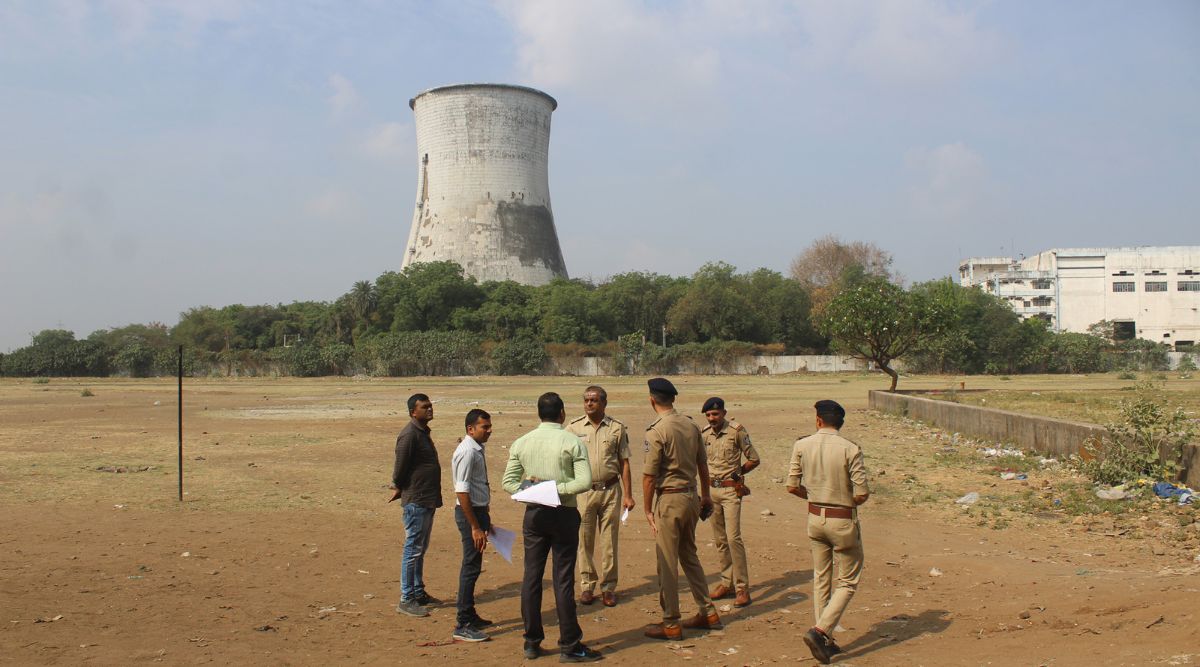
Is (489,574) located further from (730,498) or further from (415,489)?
(730,498)

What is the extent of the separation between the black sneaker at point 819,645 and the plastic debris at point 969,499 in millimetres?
4530

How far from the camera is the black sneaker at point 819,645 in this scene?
3920 mm

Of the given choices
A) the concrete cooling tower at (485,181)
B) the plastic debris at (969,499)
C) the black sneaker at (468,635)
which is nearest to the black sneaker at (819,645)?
the black sneaker at (468,635)

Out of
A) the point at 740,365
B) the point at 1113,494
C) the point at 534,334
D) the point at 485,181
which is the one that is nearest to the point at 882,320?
the point at 1113,494

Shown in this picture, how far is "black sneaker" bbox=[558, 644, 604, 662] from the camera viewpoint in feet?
13.4

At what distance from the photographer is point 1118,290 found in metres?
61.2

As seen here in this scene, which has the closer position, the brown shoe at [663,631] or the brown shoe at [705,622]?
the brown shoe at [663,631]

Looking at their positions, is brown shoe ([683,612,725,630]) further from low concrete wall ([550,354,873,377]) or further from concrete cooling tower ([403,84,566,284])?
concrete cooling tower ([403,84,566,284])

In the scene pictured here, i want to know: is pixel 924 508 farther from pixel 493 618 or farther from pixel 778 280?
pixel 778 280

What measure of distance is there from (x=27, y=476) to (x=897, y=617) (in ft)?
29.3

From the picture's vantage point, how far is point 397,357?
46.2 m

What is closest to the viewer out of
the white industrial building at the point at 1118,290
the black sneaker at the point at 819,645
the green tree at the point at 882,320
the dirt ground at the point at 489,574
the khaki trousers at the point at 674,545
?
the black sneaker at the point at 819,645

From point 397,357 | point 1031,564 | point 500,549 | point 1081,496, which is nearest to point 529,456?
point 500,549

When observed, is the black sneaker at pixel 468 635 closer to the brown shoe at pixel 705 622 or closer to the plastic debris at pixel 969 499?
the brown shoe at pixel 705 622
